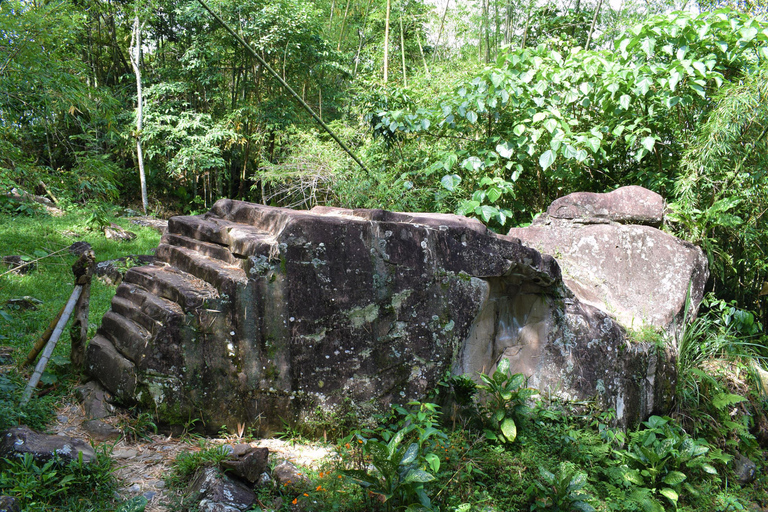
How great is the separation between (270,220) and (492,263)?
5.34 ft

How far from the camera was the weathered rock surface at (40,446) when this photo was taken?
2.42 meters

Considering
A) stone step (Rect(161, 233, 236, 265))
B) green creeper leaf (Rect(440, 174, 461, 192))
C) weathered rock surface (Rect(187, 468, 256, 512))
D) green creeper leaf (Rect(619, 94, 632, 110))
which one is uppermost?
green creeper leaf (Rect(619, 94, 632, 110))

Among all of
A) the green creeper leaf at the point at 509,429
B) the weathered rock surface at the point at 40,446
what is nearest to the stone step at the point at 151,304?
the weathered rock surface at the point at 40,446

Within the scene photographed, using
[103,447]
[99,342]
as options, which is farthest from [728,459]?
[99,342]

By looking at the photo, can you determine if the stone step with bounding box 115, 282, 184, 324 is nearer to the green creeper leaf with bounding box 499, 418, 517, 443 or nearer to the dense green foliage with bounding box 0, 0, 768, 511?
the dense green foliage with bounding box 0, 0, 768, 511

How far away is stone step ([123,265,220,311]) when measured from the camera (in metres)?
3.00

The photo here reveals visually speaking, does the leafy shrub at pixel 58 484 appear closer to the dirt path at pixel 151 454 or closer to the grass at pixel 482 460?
the grass at pixel 482 460

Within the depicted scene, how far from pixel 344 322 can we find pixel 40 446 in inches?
66.5

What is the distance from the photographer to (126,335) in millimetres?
3062

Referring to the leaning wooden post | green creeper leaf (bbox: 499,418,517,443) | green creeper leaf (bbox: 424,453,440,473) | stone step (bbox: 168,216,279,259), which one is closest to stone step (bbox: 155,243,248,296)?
stone step (bbox: 168,216,279,259)

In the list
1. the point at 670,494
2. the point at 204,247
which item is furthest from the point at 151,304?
the point at 670,494

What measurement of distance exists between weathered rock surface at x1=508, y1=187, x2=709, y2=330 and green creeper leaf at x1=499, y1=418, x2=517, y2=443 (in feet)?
5.42

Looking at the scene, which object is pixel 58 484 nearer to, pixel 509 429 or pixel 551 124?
pixel 509 429

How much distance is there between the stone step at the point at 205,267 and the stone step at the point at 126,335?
481mm
